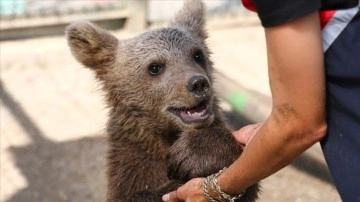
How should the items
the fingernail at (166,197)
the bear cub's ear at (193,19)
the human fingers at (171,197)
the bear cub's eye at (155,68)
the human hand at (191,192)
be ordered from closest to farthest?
the human hand at (191,192), the human fingers at (171,197), the fingernail at (166,197), the bear cub's eye at (155,68), the bear cub's ear at (193,19)

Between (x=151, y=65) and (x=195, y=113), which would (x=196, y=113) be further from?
(x=151, y=65)

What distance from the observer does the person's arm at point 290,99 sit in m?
2.47

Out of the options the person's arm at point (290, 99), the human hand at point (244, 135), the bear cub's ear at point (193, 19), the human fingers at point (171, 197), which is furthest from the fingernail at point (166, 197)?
the bear cub's ear at point (193, 19)

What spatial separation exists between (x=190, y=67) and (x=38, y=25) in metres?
5.39

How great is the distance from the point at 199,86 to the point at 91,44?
2.98 ft

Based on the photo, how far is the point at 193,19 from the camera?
4.89 m

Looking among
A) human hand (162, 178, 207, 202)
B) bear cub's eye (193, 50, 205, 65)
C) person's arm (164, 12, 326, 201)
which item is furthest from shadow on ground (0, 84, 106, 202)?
person's arm (164, 12, 326, 201)

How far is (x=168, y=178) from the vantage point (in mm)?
4082

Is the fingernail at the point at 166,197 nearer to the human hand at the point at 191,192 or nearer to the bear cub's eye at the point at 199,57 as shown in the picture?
the human hand at the point at 191,192

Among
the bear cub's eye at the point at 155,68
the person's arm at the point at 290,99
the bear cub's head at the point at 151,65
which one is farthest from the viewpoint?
the bear cub's eye at the point at 155,68

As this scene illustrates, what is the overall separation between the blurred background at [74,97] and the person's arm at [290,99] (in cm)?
249

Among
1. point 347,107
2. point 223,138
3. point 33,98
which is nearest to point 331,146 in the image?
point 347,107

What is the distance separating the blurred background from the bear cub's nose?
4.42 ft

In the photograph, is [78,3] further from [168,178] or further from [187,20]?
[168,178]
